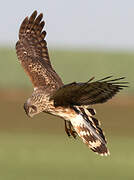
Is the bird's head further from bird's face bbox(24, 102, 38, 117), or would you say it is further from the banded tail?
the banded tail

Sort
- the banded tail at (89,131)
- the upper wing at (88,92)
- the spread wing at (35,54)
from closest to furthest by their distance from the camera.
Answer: the upper wing at (88,92)
the banded tail at (89,131)
the spread wing at (35,54)

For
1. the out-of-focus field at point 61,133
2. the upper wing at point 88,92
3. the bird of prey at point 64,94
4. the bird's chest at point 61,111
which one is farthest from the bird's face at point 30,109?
the out-of-focus field at point 61,133

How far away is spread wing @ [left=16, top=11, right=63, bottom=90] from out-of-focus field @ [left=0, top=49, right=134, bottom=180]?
506 cm

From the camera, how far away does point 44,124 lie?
31.1 m

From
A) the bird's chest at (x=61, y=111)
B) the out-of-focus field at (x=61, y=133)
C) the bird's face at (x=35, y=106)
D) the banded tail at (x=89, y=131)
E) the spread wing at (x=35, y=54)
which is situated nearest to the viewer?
the bird's chest at (x=61, y=111)

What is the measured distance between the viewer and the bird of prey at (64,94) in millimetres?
12086

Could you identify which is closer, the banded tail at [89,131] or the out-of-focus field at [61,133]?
the banded tail at [89,131]

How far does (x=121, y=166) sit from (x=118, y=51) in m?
25.4

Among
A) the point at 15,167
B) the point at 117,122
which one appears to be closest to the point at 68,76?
the point at 117,122

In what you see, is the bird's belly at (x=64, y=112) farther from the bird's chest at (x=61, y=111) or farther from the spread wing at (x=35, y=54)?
the spread wing at (x=35, y=54)

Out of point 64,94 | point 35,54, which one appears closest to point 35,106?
point 64,94

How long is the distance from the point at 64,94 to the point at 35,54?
2567mm

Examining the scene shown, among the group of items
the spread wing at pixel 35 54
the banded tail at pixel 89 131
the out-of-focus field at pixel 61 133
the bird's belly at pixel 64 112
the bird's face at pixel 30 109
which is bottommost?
the out-of-focus field at pixel 61 133

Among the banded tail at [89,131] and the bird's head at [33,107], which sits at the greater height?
the bird's head at [33,107]
